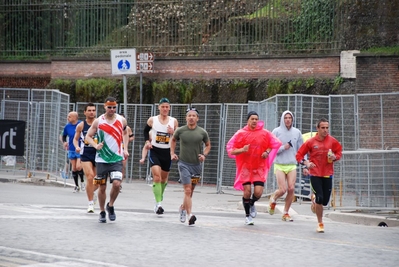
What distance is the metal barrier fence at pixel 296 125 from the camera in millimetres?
19656

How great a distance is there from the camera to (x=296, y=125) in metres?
23.3

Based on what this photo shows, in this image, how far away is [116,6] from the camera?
35.2m

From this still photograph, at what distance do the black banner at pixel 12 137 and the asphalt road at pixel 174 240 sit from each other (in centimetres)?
1055

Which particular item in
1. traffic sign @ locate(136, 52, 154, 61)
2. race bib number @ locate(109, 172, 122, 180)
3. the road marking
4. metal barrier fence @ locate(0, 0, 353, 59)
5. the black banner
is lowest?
the road marking

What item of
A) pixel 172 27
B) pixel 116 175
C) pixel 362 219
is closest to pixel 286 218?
pixel 362 219

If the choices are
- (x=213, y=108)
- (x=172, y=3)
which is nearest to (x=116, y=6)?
(x=172, y=3)

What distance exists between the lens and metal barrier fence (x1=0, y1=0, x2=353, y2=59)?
99.5 feet

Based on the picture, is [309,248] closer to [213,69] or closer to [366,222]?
[366,222]

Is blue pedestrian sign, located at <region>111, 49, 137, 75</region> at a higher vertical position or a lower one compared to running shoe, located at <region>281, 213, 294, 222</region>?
higher

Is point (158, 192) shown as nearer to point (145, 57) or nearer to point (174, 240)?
point (174, 240)

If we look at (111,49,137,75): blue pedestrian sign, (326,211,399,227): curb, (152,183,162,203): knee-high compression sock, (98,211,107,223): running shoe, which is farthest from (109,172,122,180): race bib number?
(111,49,137,75): blue pedestrian sign

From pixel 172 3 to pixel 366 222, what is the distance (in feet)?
54.6

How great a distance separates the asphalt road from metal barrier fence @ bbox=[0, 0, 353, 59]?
11.3 m

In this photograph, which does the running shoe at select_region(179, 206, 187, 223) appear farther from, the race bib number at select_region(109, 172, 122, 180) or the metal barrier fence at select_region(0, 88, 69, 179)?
the metal barrier fence at select_region(0, 88, 69, 179)
